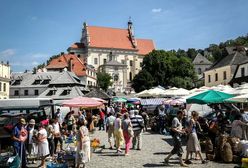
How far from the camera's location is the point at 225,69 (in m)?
52.6

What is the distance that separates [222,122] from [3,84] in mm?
53993

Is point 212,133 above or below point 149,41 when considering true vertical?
below

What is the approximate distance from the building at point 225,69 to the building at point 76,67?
37067 millimetres

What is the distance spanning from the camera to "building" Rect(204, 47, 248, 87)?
5078cm

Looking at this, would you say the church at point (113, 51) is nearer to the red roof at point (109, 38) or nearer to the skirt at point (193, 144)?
the red roof at point (109, 38)

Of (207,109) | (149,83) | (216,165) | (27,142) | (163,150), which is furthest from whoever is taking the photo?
(149,83)

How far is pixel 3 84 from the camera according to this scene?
2527 inches

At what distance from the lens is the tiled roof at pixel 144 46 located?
129125mm

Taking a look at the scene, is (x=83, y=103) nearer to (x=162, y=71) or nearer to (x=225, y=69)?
(x=225, y=69)

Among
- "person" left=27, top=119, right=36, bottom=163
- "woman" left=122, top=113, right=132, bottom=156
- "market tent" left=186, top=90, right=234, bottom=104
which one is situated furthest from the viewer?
"market tent" left=186, top=90, right=234, bottom=104

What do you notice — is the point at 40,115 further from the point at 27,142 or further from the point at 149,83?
the point at 149,83

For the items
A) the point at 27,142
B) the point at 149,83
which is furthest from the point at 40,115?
the point at 149,83

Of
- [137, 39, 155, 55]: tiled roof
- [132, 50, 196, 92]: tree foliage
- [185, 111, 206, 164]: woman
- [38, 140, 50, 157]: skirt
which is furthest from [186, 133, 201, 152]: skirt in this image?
[137, 39, 155, 55]: tiled roof

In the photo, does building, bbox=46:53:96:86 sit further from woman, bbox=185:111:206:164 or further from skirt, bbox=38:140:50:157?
woman, bbox=185:111:206:164
